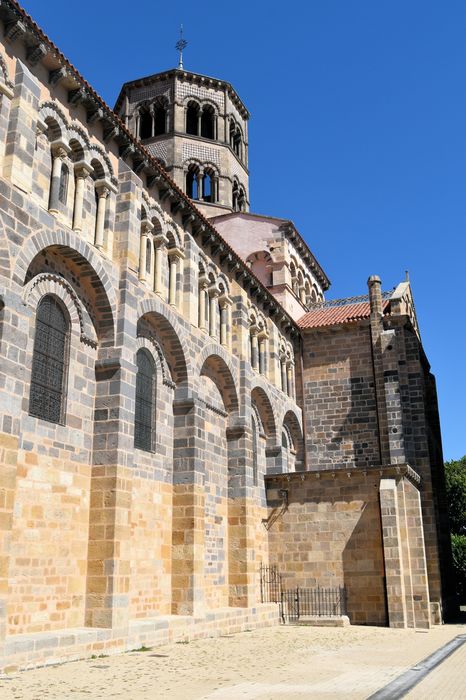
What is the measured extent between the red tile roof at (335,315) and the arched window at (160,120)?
1191 centimetres

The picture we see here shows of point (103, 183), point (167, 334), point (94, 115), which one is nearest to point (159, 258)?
point (167, 334)

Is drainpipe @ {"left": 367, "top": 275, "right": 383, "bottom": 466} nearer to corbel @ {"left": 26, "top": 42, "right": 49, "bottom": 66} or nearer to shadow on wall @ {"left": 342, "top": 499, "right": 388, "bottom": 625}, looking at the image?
shadow on wall @ {"left": 342, "top": 499, "right": 388, "bottom": 625}

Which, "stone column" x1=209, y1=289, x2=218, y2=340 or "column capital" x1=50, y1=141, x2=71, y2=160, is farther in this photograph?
"stone column" x1=209, y1=289, x2=218, y2=340

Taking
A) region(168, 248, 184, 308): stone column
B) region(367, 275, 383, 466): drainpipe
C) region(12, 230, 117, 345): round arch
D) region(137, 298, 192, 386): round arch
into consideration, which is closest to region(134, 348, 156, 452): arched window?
region(137, 298, 192, 386): round arch

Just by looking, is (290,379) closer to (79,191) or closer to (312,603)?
(312,603)

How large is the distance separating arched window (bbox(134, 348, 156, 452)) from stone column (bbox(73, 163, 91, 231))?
12.8ft

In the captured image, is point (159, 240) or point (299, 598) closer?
point (159, 240)

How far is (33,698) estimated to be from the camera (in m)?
8.15

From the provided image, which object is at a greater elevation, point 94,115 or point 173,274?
point 94,115

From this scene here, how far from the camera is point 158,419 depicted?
1719 centimetres

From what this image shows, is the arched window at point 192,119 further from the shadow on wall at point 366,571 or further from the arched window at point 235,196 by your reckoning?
the shadow on wall at point 366,571

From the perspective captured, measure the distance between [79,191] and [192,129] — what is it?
21.7m

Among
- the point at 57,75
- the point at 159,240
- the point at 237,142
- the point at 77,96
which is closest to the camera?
the point at 57,75

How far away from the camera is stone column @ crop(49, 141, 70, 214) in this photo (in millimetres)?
13375
